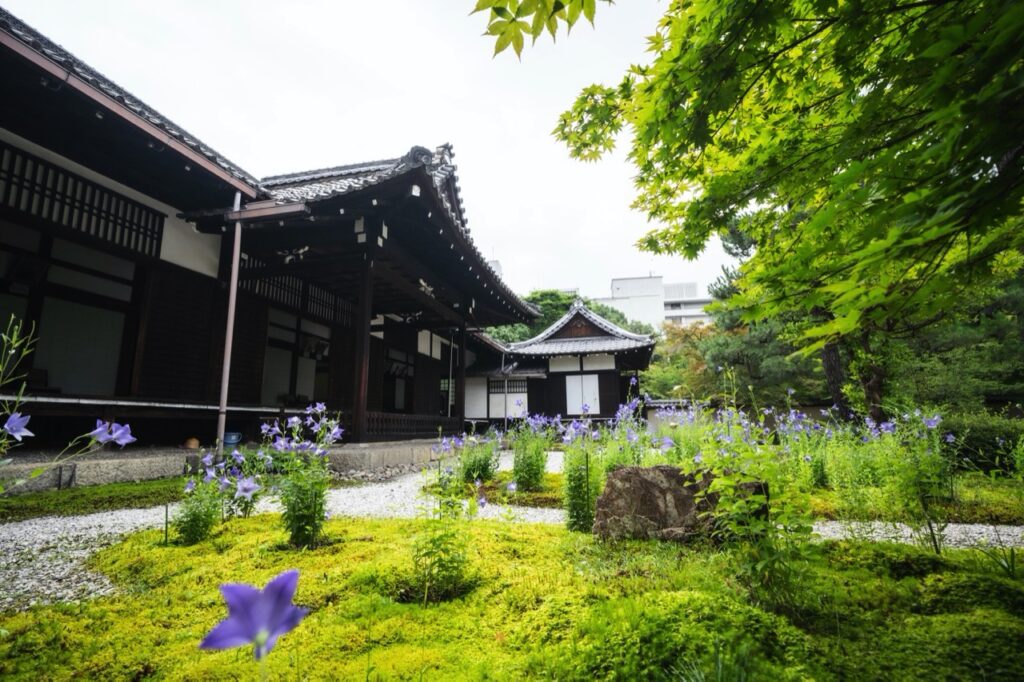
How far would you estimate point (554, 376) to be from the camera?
741 inches

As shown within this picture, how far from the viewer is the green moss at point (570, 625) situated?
135cm

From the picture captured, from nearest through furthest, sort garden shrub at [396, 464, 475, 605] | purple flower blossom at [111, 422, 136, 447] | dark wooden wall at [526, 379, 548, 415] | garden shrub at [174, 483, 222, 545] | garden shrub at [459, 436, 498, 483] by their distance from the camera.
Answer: purple flower blossom at [111, 422, 136, 447] → garden shrub at [396, 464, 475, 605] → garden shrub at [174, 483, 222, 545] → garden shrub at [459, 436, 498, 483] → dark wooden wall at [526, 379, 548, 415]

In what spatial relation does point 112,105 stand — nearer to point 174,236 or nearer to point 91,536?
point 174,236

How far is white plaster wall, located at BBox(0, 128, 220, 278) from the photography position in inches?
211

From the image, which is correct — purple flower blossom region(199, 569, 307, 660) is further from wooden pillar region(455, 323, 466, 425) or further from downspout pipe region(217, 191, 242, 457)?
wooden pillar region(455, 323, 466, 425)

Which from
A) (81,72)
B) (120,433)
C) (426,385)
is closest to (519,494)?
(120,433)

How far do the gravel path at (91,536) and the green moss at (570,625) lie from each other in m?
0.29

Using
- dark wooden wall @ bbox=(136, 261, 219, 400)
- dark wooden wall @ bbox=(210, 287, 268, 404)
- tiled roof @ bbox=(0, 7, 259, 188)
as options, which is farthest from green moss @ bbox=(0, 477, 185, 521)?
tiled roof @ bbox=(0, 7, 259, 188)

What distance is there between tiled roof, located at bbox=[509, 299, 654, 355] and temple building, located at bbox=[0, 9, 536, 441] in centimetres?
877

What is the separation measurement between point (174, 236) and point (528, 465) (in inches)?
231

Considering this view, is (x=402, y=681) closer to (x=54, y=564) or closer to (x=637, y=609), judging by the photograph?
(x=637, y=609)

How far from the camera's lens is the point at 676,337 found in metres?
19.8

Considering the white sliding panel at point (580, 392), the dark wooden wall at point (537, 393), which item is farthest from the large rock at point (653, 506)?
the dark wooden wall at point (537, 393)

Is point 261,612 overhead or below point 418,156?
below
